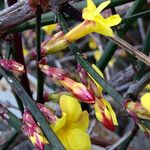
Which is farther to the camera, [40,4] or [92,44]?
[92,44]

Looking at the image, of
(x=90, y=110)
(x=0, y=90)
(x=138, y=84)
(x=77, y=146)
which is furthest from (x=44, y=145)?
(x=0, y=90)

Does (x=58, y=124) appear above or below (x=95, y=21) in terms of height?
below

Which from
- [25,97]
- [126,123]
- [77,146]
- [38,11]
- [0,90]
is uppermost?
[38,11]

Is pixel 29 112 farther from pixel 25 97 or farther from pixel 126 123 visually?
pixel 126 123

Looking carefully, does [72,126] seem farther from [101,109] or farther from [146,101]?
[146,101]

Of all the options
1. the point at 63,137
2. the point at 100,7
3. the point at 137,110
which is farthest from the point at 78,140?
the point at 100,7

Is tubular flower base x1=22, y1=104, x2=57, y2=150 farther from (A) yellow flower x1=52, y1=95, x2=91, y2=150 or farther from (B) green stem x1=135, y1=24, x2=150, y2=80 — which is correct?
(B) green stem x1=135, y1=24, x2=150, y2=80
